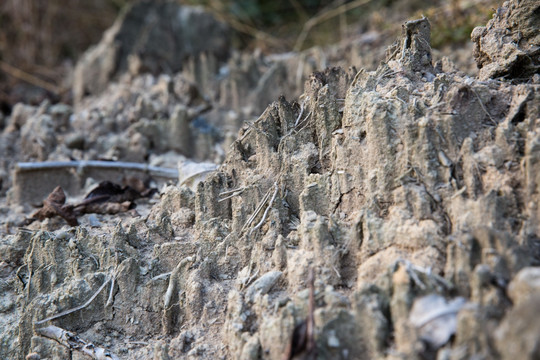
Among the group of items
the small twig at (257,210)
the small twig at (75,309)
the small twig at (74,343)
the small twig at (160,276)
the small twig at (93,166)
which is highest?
the small twig at (93,166)

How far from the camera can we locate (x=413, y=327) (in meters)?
1.31

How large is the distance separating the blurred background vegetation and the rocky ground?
7.51 ft

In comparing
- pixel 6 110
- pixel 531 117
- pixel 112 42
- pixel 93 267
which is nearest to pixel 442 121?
pixel 531 117

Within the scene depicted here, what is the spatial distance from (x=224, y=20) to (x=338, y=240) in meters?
4.21

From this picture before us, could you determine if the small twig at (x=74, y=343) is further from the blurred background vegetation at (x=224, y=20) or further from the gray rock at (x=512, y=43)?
the blurred background vegetation at (x=224, y=20)

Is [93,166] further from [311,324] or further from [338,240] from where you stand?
[311,324]

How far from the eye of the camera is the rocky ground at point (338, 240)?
1.36 m

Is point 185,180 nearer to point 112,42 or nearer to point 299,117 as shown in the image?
point 299,117

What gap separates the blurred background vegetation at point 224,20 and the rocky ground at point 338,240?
7.51 ft

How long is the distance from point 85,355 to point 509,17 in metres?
1.84

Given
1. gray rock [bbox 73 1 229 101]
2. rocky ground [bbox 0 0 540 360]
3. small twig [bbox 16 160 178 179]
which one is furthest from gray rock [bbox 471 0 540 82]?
gray rock [bbox 73 1 229 101]

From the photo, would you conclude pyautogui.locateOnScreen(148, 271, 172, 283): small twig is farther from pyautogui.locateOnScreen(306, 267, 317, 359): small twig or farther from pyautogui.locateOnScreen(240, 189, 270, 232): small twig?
pyautogui.locateOnScreen(306, 267, 317, 359): small twig

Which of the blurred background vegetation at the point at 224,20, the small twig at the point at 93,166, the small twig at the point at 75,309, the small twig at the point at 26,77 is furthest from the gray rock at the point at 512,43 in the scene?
the small twig at the point at 26,77

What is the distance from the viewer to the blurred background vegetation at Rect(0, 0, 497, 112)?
14.3ft
